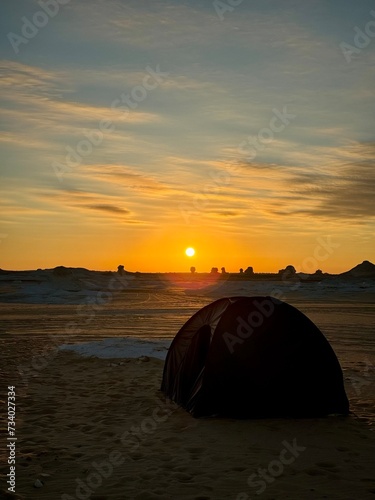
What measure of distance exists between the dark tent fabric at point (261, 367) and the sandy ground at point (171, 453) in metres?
0.28

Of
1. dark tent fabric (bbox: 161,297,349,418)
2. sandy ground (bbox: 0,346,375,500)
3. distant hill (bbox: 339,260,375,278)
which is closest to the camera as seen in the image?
sandy ground (bbox: 0,346,375,500)

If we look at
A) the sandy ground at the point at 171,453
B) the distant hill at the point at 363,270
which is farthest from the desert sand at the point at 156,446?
the distant hill at the point at 363,270

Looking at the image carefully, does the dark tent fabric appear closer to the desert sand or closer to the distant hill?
the desert sand

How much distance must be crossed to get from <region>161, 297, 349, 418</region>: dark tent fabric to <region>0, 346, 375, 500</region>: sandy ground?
0.28 meters

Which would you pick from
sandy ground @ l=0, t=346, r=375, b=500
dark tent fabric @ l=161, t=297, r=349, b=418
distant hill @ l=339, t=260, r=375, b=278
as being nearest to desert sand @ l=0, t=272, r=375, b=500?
sandy ground @ l=0, t=346, r=375, b=500

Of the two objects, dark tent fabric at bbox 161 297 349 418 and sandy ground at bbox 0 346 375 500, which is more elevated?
dark tent fabric at bbox 161 297 349 418

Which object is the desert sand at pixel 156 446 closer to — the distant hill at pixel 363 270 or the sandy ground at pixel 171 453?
the sandy ground at pixel 171 453

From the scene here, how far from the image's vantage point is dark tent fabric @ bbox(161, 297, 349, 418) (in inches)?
365

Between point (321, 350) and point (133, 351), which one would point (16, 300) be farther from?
point (321, 350)

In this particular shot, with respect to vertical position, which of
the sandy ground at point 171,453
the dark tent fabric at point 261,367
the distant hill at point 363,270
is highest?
the distant hill at point 363,270

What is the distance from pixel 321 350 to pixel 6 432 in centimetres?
515

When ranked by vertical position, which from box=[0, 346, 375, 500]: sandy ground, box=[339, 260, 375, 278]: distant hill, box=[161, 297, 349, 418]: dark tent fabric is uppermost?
box=[339, 260, 375, 278]: distant hill

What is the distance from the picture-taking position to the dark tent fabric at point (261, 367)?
927 centimetres

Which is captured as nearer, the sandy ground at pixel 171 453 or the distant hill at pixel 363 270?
the sandy ground at pixel 171 453
